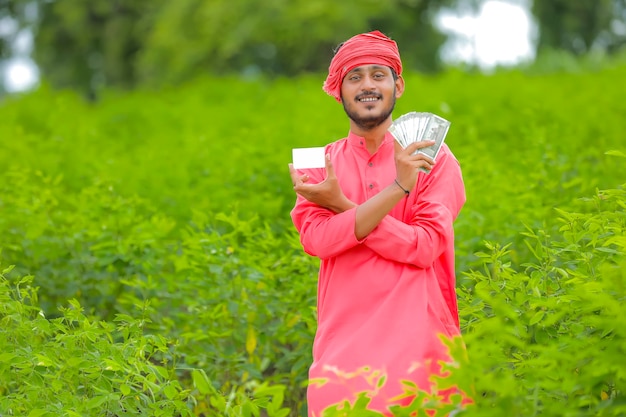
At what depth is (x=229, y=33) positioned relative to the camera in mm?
27625

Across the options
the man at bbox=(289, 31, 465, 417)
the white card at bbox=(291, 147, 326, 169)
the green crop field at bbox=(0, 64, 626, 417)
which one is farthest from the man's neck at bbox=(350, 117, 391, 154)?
the green crop field at bbox=(0, 64, 626, 417)

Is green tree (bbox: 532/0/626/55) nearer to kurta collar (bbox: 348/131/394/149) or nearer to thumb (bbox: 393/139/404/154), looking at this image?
kurta collar (bbox: 348/131/394/149)

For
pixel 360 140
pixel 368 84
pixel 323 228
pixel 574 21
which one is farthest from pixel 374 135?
pixel 574 21

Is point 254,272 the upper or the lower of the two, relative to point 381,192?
lower

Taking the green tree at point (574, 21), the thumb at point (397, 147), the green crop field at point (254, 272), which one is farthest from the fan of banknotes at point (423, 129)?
the green tree at point (574, 21)

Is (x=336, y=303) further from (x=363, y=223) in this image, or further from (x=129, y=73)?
(x=129, y=73)

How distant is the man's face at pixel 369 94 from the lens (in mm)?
3967

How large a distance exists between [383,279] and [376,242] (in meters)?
0.14

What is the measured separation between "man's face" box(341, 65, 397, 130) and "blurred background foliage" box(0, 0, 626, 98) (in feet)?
71.4

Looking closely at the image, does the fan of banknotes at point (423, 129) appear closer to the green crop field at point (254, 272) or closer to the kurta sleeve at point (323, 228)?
the kurta sleeve at point (323, 228)

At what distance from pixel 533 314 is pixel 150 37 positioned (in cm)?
2817

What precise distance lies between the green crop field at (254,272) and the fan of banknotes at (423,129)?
1.79 ft

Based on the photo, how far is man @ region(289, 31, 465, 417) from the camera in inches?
147

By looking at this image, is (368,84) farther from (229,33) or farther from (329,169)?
(229,33)
